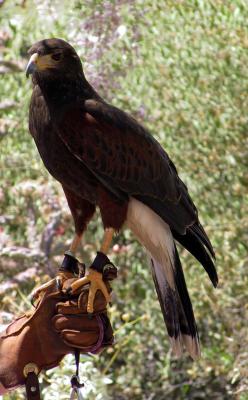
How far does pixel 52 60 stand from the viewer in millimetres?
4004

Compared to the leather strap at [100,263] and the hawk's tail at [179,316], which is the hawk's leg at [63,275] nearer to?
the leather strap at [100,263]

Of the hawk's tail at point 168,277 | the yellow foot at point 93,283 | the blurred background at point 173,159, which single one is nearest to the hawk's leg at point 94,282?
the yellow foot at point 93,283

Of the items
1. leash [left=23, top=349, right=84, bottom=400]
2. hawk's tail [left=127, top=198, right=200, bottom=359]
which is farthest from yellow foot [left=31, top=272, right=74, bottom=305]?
hawk's tail [left=127, top=198, right=200, bottom=359]

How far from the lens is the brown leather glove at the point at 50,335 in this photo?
3627 mm

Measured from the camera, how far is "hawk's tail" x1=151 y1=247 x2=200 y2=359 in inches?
170

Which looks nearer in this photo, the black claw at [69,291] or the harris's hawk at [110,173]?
the black claw at [69,291]

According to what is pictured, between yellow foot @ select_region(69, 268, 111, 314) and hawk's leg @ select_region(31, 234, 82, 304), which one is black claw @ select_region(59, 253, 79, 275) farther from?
yellow foot @ select_region(69, 268, 111, 314)

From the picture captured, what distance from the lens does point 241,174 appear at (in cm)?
612

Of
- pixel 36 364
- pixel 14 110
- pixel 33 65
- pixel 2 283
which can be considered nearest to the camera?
pixel 36 364

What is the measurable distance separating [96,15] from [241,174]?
1206 millimetres

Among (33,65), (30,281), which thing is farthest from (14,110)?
(33,65)

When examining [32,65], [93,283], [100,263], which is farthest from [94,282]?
[32,65]

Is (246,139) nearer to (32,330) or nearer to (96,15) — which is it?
(96,15)

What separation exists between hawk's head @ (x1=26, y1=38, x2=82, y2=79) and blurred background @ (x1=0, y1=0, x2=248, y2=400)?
5.95ft
